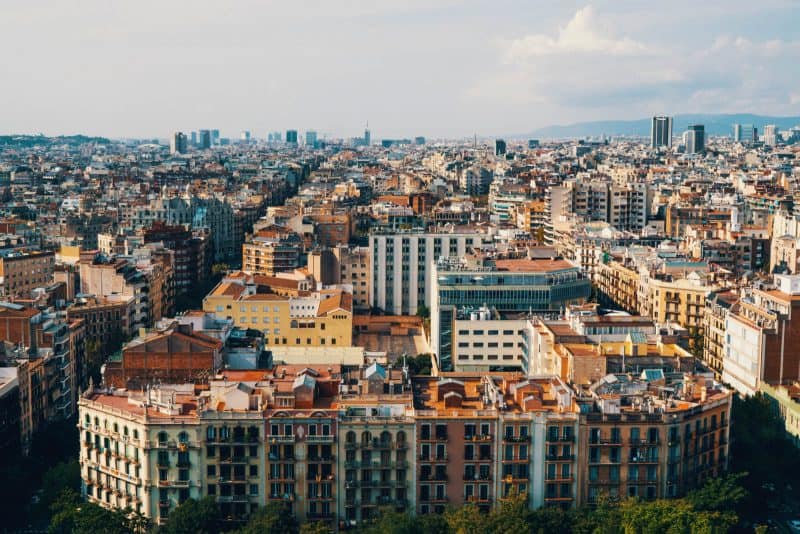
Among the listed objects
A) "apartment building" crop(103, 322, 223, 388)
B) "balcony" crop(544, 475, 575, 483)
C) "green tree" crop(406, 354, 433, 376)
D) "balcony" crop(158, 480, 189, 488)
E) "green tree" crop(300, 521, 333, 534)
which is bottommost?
"green tree" crop(406, 354, 433, 376)

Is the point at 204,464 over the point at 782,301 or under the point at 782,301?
under

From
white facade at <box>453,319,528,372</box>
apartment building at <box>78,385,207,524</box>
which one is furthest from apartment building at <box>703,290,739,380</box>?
apartment building at <box>78,385,207,524</box>

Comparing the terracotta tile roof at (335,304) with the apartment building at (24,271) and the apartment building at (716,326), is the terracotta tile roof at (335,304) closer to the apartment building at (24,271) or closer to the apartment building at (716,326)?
the apartment building at (24,271)

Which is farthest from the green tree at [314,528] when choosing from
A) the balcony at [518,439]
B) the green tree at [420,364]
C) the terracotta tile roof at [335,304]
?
the terracotta tile roof at [335,304]

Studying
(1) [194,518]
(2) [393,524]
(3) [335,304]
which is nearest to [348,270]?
(3) [335,304]

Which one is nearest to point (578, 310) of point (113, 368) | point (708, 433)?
point (708, 433)

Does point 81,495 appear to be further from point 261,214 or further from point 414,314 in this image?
point 261,214

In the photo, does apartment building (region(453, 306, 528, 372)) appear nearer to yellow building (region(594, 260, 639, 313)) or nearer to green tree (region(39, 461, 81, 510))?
yellow building (region(594, 260, 639, 313))
